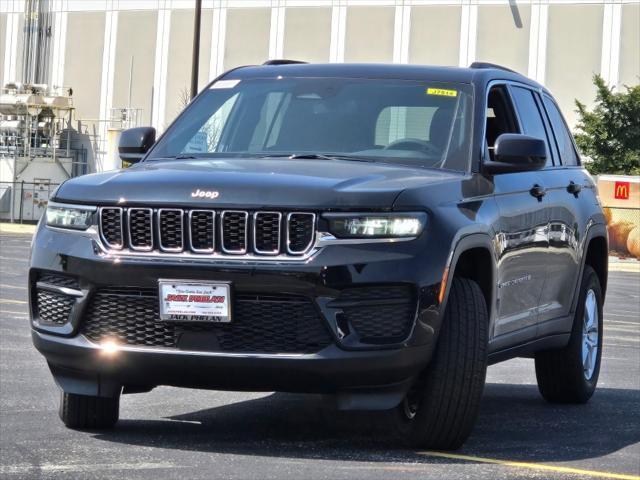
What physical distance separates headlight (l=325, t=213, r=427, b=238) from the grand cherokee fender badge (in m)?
0.50

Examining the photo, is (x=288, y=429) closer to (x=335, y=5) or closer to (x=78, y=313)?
(x=78, y=313)

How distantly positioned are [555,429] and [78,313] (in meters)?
2.69

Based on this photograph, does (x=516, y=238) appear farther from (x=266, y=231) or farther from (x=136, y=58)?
(x=136, y=58)

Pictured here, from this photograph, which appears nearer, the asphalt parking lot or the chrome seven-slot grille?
the asphalt parking lot

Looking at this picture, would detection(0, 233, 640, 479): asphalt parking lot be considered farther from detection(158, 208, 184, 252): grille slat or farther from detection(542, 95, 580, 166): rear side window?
detection(542, 95, 580, 166): rear side window

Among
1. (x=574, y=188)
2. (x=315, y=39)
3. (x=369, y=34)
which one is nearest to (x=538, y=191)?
(x=574, y=188)

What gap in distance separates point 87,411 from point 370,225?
1.84 meters

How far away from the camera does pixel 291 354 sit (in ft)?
20.6

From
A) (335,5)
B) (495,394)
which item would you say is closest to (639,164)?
(335,5)

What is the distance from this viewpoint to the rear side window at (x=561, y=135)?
952 cm

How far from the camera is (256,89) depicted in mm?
8312

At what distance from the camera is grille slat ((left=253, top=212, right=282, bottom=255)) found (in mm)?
6270

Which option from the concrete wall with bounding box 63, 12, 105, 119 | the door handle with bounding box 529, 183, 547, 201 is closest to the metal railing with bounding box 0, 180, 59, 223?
the concrete wall with bounding box 63, 12, 105, 119

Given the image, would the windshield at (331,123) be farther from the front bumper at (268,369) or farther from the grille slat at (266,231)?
the front bumper at (268,369)
